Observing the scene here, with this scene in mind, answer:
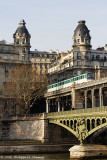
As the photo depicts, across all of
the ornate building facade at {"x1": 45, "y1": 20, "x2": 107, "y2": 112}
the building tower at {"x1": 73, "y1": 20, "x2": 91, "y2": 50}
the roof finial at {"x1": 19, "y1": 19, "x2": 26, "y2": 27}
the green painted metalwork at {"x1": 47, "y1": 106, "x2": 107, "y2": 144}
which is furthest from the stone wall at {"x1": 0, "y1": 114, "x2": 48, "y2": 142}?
the roof finial at {"x1": 19, "y1": 19, "x2": 26, "y2": 27}

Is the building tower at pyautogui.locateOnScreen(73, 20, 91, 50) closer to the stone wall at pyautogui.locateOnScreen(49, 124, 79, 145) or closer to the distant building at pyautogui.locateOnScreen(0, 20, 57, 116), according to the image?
the distant building at pyautogui.locateOnScreen(0, 20, 57, 116)

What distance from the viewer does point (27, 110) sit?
108m

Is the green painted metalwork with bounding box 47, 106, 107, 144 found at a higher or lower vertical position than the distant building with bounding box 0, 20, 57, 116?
lower

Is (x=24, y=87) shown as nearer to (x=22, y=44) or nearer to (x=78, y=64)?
(x=22, y=44)

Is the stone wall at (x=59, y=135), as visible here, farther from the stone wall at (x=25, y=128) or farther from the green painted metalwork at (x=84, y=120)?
the green painted metalwork at (x=84, y=120)

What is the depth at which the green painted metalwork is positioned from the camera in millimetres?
63875

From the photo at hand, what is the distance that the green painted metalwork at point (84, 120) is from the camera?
210 ft

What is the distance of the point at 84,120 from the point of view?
70750 mm

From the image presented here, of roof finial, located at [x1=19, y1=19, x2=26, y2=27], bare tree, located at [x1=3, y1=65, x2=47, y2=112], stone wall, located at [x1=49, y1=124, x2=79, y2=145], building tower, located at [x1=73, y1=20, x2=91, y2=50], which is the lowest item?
stone wall, located at [x1=49, y1=124, x2=79, y2=145]

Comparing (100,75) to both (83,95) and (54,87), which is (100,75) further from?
(83,95)

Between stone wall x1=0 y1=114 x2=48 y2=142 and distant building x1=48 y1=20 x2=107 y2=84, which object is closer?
stone wall x1=0 y1=114 x2=48 y2=142

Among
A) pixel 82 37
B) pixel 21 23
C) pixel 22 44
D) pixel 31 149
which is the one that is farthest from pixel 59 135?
pixel 21 23

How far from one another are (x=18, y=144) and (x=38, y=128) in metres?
12.1

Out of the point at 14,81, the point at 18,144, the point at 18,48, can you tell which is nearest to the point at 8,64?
the point at 18,48
